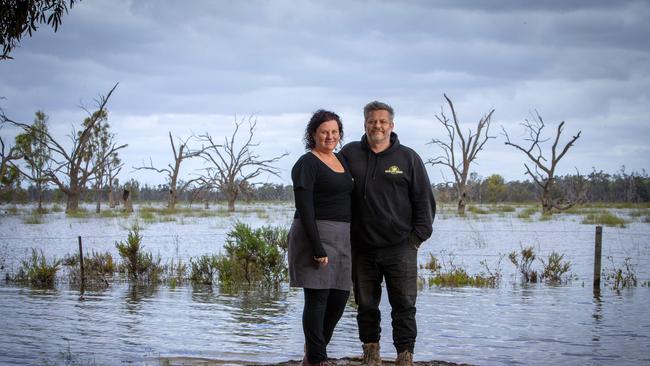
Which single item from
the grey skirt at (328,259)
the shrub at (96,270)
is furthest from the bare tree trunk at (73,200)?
the grey skirt at (328,259)

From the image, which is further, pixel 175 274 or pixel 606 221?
pixel 606 221

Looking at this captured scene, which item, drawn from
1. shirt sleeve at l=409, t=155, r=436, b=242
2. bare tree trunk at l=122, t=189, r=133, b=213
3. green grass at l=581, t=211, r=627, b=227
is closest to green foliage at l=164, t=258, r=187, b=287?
shirt sleeve at l=409, t=155, r=436, b=242

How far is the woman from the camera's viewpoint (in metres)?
5.57

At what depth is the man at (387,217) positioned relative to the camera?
5965 millimetres

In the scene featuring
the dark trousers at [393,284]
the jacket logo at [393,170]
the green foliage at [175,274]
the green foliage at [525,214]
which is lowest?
the green foliage at [175,274]

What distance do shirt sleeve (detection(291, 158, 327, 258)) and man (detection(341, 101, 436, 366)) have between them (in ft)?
1.73

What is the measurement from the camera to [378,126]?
6.02 meters

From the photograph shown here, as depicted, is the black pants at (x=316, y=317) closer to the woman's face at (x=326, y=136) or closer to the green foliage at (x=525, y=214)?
the woman's face at (x=326, y=136)

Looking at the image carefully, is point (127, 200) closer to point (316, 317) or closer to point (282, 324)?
point (282, 324)

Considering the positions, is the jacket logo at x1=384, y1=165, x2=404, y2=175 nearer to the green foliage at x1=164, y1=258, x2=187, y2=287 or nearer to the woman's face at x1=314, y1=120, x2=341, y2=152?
the woman's face at x1=314, y1=120, x2=341, y2=152

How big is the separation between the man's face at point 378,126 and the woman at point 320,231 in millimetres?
317

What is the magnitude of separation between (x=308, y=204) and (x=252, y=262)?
872cm

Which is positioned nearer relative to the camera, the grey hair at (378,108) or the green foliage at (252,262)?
the grey hair at (378,108)

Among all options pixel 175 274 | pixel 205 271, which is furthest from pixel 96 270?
pixel 205 271
